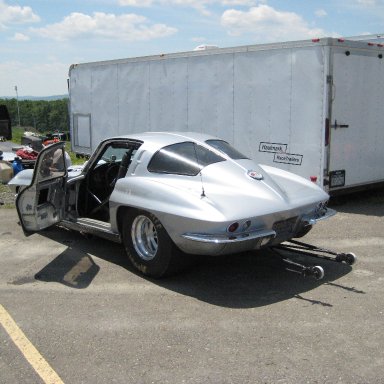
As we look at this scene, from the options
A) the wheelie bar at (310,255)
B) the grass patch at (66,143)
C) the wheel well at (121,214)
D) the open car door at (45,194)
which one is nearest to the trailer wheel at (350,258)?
the wheelie bar at (310,255)

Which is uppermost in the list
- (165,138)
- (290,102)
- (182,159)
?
(290,102)

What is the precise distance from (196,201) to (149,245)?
93cm

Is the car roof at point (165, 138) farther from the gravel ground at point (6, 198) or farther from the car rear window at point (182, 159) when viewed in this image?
the gravel ground at point (6, 198)

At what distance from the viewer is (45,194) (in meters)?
5.75

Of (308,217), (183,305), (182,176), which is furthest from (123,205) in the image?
(308,217)

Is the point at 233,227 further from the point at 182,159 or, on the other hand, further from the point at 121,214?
the point at 121,214

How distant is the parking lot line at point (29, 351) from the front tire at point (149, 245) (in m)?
1.37

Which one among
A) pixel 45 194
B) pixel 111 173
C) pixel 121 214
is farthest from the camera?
pixel 111 173

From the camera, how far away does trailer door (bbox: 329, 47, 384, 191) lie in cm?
824

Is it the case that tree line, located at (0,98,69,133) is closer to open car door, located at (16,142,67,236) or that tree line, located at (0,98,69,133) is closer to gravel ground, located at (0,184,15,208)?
gravel ground, located at (0,184,15,208)

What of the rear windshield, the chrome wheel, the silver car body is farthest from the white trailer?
the chrome wheel

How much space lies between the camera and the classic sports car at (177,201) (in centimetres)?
457

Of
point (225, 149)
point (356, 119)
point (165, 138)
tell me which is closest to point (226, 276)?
point (225, 149)

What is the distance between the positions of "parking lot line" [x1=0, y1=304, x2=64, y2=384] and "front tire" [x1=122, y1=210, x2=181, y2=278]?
4.48ft
